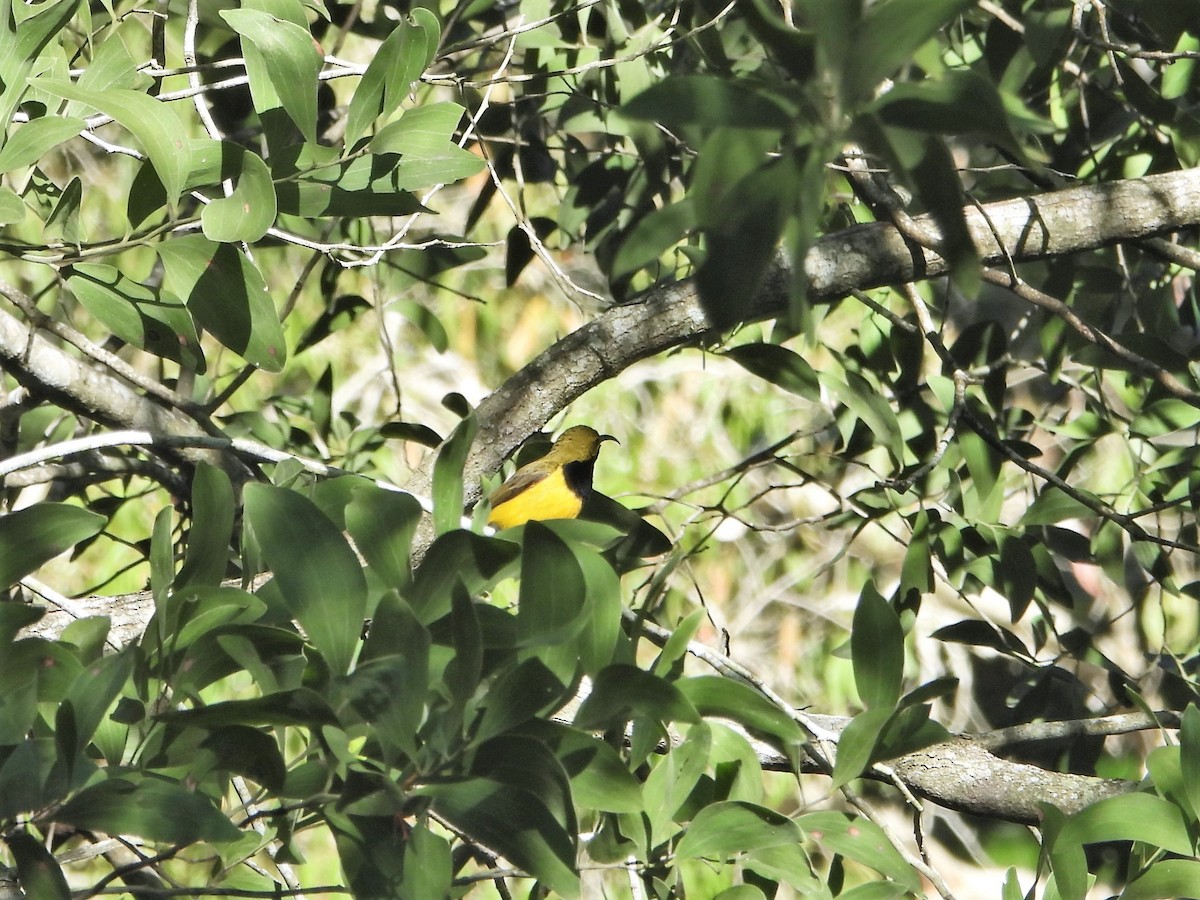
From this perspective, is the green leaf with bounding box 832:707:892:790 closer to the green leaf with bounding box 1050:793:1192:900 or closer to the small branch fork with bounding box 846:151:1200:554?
the green leaf with bounding box 1050:793:1192:900

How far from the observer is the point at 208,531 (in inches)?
57.6

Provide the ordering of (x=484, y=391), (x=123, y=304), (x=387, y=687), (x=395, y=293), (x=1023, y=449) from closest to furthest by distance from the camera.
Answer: (x=387, y=687) < (x=123, y=304) < (x=1023, y=449) < (x=395, y=293) < (x=484, y=391)

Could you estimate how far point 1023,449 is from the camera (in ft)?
9.52

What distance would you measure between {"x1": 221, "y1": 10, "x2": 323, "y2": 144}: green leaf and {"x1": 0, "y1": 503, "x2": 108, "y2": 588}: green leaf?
680mm

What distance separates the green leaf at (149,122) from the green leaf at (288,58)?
0.16 meters

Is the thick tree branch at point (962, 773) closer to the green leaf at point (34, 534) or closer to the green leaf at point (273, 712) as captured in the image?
the green leaf at point (34, 534)

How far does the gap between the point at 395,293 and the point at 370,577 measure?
7.63 ft

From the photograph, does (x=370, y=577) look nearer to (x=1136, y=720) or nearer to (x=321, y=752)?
(x=321, y=752)

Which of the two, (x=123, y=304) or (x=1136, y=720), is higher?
(x=123, y=304)

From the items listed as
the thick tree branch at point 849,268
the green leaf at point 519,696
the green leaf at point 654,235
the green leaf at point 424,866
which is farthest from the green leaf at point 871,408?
the green leaf at point 654,235

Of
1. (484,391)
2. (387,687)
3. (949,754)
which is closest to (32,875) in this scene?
(387,687)

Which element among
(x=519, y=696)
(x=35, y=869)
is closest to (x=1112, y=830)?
(x=519, y=696)

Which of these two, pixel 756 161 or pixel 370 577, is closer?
pixel 756 161

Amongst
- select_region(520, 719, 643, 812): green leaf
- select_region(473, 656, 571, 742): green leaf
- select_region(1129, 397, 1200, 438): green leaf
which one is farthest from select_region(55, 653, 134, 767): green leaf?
select_region(1129, 397, 1200, 438): green leaf
